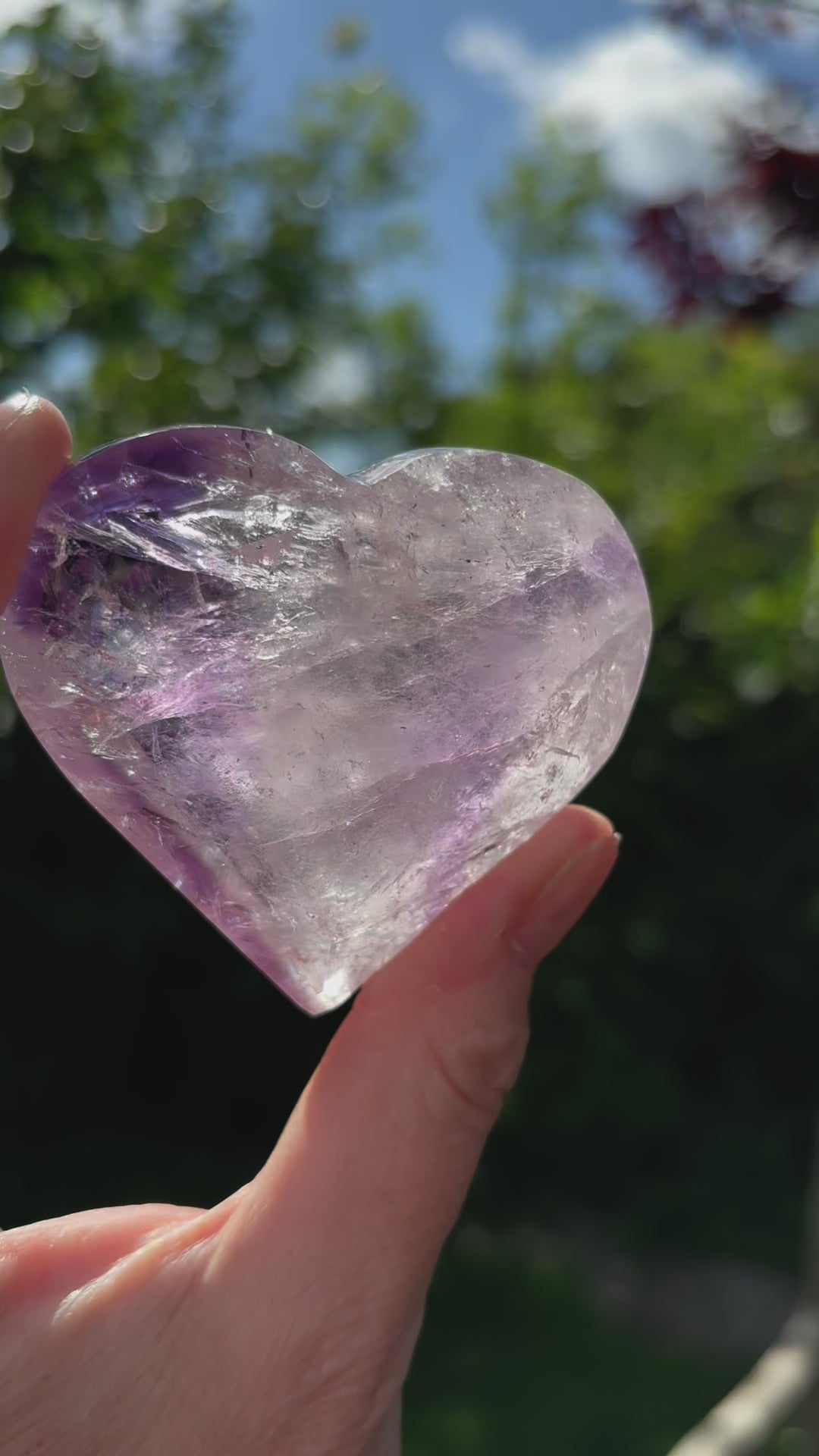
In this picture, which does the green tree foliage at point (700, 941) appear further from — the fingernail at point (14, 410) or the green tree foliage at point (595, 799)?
the fingernail at point (14, 410)

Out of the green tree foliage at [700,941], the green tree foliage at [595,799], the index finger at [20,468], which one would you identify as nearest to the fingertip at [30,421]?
the index finger at [20,468]

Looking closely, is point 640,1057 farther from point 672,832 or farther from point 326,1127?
point 326,1127

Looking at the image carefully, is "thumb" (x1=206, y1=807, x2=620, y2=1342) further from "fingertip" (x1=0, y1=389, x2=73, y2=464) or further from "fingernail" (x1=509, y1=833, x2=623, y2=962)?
"fingertip" (x1=0, y1=389, x2=73, y2=464)

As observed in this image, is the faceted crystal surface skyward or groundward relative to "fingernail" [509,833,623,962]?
skyward

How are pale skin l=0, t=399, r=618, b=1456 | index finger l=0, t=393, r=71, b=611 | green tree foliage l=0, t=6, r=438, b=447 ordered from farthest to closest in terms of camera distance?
green tree foliage l=0, t=6, r=438, b=447
index finger l=0, t=393, r=71, b=611
pale skin l=0, t=399, r=618, b=1456

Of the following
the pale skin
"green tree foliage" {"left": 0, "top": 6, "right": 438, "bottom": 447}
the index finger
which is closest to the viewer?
the pale skin

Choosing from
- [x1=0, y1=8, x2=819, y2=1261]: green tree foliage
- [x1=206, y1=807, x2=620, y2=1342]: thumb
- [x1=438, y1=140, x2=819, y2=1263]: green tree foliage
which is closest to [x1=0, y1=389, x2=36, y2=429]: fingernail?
[x1=206, y1=807, x2=620, y2=1342]: thumb
